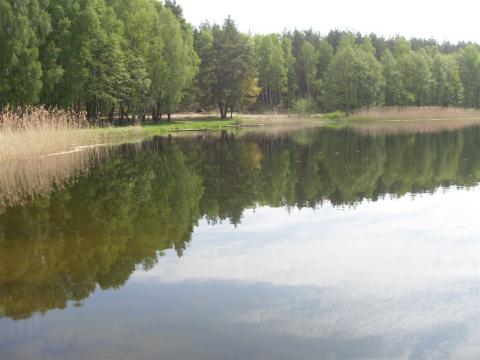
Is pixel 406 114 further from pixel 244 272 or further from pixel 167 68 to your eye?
pixel 244 272

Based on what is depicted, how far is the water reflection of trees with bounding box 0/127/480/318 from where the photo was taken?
7.91m

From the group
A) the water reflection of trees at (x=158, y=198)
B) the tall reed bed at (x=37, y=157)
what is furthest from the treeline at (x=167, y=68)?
the water reflection of trees at (x=158, y=198)

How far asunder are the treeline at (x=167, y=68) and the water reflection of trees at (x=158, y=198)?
491 inches

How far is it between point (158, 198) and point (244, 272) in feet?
22.1

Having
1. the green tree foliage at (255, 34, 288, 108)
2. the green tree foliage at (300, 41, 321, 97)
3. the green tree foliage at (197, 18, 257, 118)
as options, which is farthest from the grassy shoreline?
the green tree foliage at (300, 41, 321, 97)

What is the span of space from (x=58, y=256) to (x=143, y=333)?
3.56m

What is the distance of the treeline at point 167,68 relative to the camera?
34.2m

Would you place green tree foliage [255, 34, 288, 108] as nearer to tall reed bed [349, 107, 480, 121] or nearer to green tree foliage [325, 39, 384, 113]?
green tree foliage [325, 39, 384, 113]

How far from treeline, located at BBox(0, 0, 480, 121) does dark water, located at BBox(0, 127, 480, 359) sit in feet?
72.9

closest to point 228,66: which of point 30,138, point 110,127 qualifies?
point 110,127

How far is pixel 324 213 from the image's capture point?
12023 millimetres

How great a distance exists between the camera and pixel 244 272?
7.88 meters

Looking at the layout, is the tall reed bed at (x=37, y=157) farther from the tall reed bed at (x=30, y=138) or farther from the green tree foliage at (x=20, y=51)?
the green tree foliage at (x=20, y=51)

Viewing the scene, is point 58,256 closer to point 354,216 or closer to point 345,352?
point 345,352
